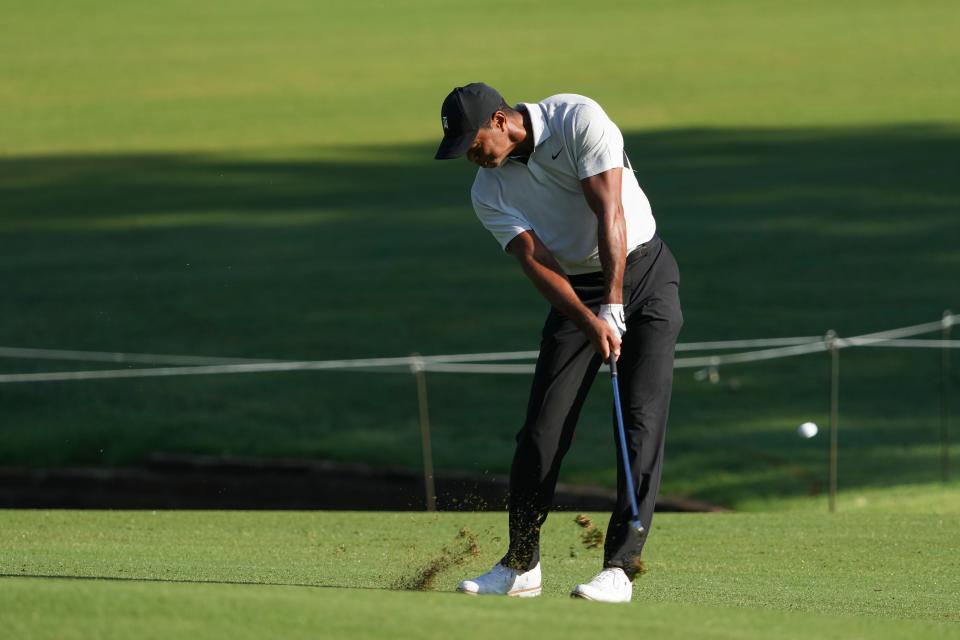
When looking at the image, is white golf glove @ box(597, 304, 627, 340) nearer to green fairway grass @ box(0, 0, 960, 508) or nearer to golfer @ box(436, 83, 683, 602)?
golfer @ box(436, 83, 683, 602)

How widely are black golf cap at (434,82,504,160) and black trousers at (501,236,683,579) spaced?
0.68 meters

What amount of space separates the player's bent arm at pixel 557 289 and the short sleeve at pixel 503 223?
0.03 m

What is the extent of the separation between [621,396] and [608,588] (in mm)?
727

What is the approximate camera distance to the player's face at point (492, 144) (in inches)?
217

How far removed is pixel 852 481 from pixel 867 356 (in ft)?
12.5

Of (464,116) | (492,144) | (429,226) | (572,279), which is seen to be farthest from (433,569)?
(429,226)

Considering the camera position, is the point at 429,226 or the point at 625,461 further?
the point at 429,226

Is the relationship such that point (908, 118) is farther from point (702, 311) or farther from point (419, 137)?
point (702, 311)

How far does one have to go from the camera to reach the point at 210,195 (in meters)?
25.5

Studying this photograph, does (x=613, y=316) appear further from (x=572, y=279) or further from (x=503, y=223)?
(x=503, y=223)

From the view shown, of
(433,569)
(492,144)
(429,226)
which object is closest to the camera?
(492,144)

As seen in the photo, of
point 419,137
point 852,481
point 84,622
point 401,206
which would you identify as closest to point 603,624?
point 84,622

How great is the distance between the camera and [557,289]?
556cm

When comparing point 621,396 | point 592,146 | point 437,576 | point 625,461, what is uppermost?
point 592,146
